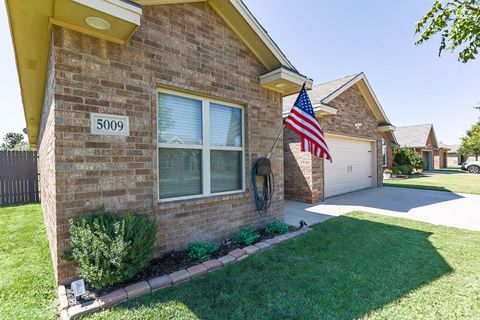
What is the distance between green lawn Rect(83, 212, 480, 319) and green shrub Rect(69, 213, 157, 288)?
1.16 ft

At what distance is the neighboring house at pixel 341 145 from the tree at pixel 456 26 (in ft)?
14.0

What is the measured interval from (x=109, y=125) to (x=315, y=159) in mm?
6857

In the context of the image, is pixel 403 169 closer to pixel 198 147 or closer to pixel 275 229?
pixel 275 229

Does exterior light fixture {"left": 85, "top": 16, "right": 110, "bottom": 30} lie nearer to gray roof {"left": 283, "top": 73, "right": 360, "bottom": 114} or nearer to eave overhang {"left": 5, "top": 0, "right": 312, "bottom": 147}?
eave overhang {"left": 5, "top": 0, "right": 312, "bottom": 147}

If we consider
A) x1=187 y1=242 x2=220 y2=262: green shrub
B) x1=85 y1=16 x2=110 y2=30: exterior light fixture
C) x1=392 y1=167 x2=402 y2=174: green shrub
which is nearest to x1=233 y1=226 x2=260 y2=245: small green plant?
x1=187 y1=242 x2=220 y2=262: green shrub

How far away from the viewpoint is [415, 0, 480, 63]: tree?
9.78 feet

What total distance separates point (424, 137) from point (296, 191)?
27.2 metres

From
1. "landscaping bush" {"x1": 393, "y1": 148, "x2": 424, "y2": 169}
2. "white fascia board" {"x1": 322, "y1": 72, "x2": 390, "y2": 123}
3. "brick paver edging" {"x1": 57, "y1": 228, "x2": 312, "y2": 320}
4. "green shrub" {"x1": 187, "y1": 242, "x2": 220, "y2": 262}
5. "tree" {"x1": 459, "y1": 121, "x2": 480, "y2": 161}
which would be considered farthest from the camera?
"tree" {"x1": 459, "y1": 121, "x2": 480, "y2": 161}

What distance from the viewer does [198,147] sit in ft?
12.9

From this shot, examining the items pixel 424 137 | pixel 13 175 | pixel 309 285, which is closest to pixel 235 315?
pixel 309 285

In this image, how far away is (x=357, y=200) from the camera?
8.66 m

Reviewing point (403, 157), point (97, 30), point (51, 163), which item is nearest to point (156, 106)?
point (97, 30)

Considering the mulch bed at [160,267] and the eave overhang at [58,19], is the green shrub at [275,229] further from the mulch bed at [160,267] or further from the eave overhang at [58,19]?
the eave overhang at [58,19]

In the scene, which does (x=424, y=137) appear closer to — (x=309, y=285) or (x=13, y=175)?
(x=309, y=285)
